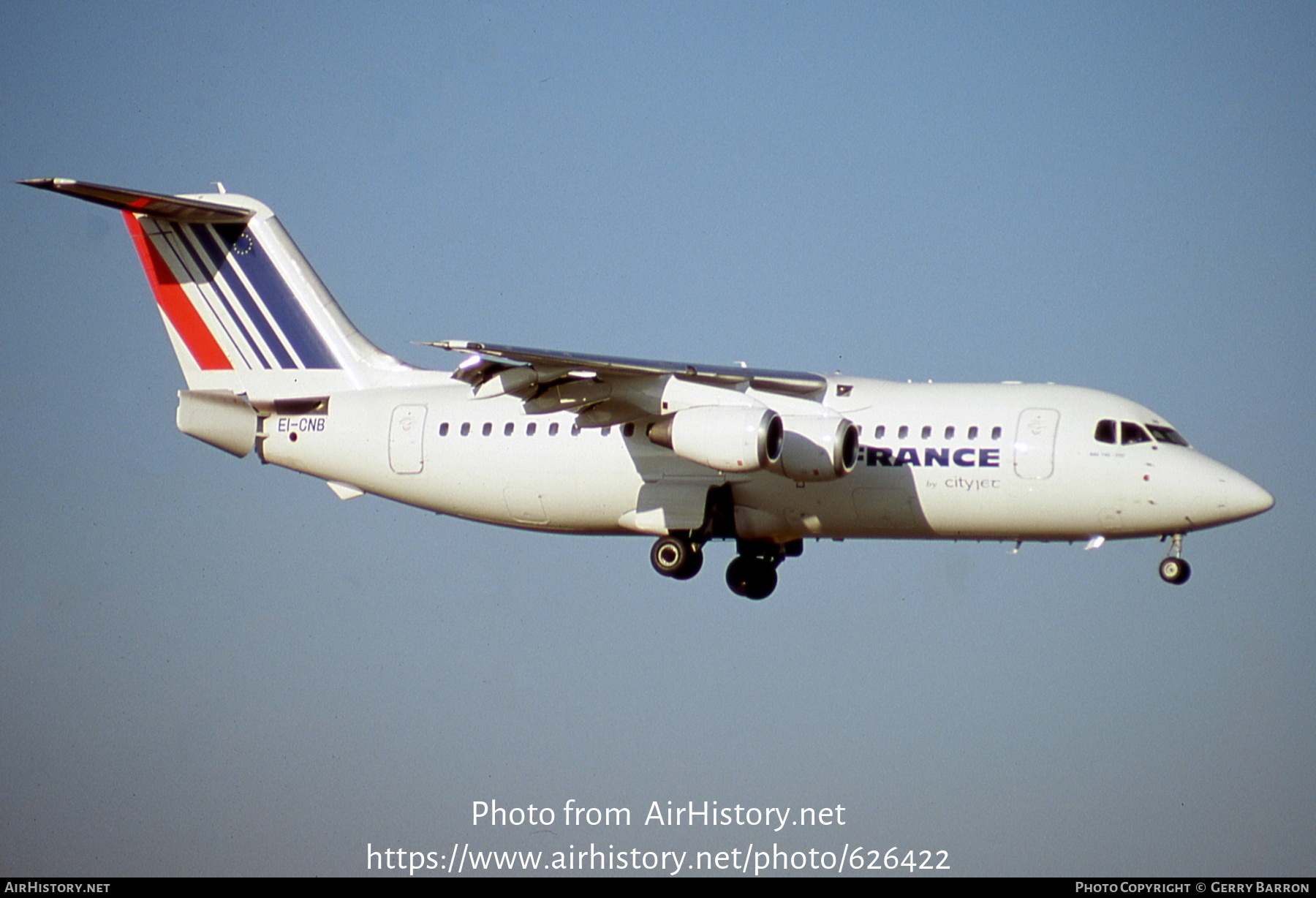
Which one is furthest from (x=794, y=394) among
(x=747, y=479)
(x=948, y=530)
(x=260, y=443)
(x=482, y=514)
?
(x=260, y=443)

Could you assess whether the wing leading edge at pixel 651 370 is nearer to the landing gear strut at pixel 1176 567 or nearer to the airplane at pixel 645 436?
the airplane at pixel 645 436

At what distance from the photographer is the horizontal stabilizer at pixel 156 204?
76.1 ft

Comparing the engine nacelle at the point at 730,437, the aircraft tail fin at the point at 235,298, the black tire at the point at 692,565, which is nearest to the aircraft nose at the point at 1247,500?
the engine nacelle at the point at 730,437

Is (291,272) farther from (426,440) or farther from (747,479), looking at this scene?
(747,479)

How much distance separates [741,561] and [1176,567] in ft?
19.7

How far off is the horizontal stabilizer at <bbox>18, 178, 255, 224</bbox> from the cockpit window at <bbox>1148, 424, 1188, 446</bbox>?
1294 cm

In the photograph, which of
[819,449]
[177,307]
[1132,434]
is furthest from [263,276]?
[1132,434]

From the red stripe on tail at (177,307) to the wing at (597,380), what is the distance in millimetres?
5903

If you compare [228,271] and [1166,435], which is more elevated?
[228,271]

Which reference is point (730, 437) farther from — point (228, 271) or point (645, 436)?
point (228, 271)

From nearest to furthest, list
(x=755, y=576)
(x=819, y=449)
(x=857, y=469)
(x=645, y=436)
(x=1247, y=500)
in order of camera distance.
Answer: (x=1247, y=500) → (x=819, y=449) → (x=857, y=469) → (x=645, y=436) → (x=755, y=576)

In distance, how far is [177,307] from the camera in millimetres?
25922

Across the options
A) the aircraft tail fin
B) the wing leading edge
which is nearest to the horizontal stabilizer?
the aircraft tail fin

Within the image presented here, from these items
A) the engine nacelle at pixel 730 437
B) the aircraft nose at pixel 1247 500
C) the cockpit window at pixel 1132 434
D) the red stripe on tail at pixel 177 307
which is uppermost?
the red stripe on tail at pixel 177 307
